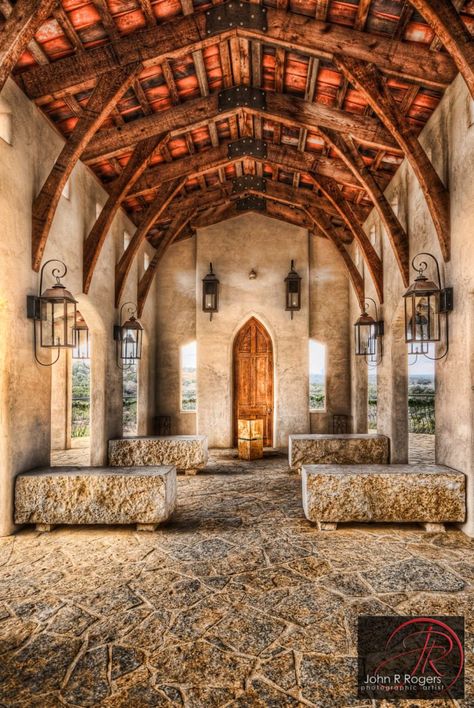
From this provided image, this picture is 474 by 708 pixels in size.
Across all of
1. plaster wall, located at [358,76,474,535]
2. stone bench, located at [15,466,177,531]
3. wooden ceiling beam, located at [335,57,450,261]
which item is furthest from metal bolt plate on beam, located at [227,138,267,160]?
stone bench, located at [15,466,177,531]

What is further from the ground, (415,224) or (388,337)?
(415,224)

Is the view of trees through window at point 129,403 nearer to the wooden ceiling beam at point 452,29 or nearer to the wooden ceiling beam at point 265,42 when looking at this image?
the wooden ceiling beam at point 265,42

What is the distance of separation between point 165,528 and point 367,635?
3.28 metres

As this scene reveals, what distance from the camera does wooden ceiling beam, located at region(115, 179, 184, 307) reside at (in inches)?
394

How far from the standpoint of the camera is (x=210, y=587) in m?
4.45

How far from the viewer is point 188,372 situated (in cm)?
1425

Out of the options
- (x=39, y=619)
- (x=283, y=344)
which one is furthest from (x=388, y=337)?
(x=39, y=619)

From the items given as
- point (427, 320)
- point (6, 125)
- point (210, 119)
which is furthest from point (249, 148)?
point (427, 320)

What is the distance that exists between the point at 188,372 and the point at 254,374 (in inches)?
83.8

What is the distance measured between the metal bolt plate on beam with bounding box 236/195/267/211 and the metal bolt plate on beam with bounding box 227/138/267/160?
9.36 feet

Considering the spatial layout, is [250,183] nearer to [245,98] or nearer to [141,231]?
[141,231]

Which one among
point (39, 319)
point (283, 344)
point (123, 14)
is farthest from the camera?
point (283, 344)

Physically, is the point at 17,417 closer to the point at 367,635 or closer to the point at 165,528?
the point at 165,528

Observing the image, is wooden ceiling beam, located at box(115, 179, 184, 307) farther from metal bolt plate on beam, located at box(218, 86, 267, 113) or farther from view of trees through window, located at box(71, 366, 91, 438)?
view of trees through window, located at box(71, 366, 91, 438)
